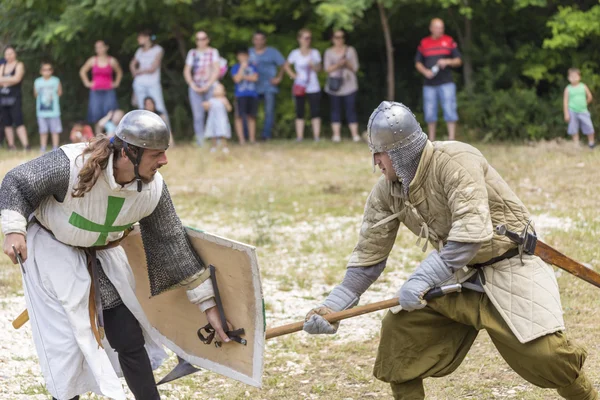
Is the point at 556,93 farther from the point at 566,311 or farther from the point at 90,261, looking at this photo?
the point at 90,261

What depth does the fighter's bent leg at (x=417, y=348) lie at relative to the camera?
452cm

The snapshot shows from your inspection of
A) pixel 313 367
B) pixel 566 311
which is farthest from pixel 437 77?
pixel 313 367

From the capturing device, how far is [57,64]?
719 inches

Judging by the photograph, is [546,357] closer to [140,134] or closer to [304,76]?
[140,134]

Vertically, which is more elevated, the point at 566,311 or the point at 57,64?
the point at 57,64

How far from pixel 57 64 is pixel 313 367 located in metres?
13.5

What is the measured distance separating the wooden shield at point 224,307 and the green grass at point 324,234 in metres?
0.93

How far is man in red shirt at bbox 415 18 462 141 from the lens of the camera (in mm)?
13359

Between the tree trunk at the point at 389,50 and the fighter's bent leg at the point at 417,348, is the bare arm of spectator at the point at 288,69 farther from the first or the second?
the fighter's bent leg at the point at 417,348

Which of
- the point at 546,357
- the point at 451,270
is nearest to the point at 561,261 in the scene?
the point at 546,357

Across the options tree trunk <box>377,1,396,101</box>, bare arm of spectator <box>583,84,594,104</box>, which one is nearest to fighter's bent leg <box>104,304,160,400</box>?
bare arm of spectator <box>583,84,594,104</box>

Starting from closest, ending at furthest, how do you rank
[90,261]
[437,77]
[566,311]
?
[90,261] → [566,311] → [437,77]

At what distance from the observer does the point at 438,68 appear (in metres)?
13.4

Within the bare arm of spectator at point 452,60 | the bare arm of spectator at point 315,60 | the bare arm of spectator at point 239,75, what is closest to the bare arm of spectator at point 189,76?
the bare arm of spectator at point 239,75
